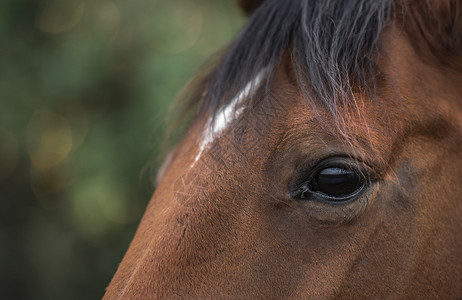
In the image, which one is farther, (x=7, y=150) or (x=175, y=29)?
(x=7, y=150)

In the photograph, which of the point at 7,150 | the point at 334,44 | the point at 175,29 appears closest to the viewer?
the point at 334,44

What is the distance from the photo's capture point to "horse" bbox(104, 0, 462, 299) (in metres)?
1.08

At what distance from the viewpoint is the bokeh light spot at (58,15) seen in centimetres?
406

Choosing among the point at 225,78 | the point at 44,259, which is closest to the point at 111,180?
the point at 44,259

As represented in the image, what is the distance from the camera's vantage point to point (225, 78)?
139cm

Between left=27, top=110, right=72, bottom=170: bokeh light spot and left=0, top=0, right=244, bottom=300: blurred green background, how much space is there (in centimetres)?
1

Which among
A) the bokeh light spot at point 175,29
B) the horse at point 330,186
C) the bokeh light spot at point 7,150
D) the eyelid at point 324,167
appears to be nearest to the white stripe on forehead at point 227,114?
the horse at point 330,186

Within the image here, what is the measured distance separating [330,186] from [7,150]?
414 centimetres

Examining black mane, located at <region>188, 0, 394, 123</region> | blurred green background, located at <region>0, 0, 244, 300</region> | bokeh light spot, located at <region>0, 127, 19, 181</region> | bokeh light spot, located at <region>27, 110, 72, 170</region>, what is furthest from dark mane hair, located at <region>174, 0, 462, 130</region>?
bokeh light spot, located at <region>0, 127, 19, 181</region>

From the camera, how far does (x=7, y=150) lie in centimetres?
441

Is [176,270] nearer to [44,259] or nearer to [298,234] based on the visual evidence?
[298,234]

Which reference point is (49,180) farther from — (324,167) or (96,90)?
(324,167)

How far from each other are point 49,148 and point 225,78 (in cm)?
340

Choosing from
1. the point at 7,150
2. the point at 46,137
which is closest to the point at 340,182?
the point at 46,137
